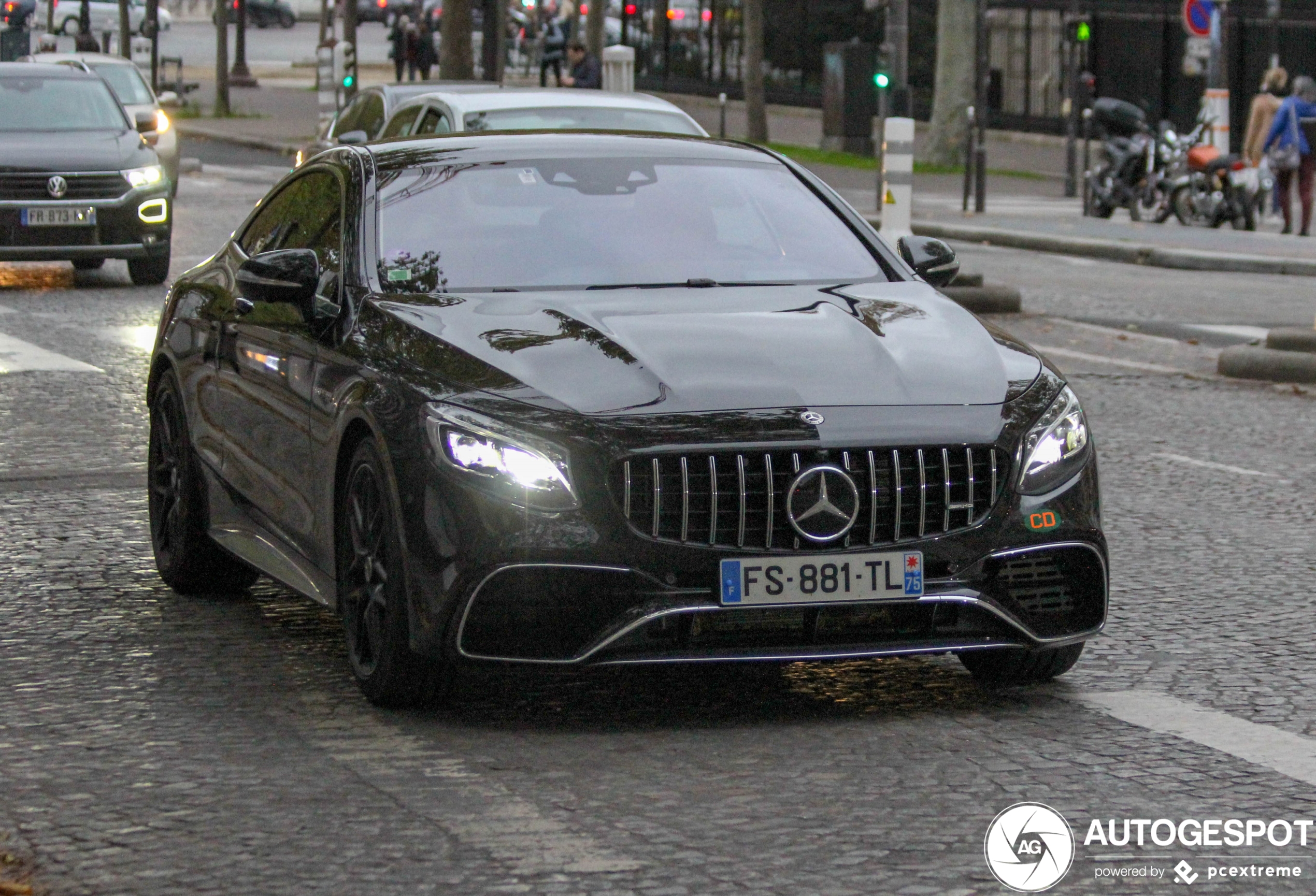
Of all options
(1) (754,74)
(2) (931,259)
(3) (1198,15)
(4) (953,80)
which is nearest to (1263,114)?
(3) (1198,15)

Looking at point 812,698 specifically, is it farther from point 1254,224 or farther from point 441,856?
point 1254,224

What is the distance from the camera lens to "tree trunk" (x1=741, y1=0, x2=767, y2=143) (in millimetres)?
41688

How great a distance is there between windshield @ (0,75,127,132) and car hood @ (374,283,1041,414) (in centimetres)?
1370

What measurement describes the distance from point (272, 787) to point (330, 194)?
2.45 m

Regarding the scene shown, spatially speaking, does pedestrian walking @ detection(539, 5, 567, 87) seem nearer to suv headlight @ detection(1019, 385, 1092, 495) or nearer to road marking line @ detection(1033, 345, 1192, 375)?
road marking line @ detection(1033, 345, 1192, 375)

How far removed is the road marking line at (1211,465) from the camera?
1007 centimetres

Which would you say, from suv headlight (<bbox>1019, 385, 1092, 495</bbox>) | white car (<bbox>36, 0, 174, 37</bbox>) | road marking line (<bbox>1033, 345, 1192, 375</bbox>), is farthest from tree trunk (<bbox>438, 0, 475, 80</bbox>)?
suv headlight (<bbox>1019, 385, 1092, 495</bbox>)

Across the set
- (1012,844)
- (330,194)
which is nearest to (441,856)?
(1012,844)

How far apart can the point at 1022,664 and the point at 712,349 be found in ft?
3.76

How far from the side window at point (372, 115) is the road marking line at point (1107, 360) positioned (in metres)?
5.68

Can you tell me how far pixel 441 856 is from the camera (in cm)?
459

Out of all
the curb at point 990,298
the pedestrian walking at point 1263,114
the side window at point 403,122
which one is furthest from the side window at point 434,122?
the pedestrian walking at point 1263,114

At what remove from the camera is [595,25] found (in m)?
49.7

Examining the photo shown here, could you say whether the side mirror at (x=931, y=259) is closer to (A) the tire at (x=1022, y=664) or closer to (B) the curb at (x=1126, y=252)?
(A) the tire at (x=1022, y=664)
